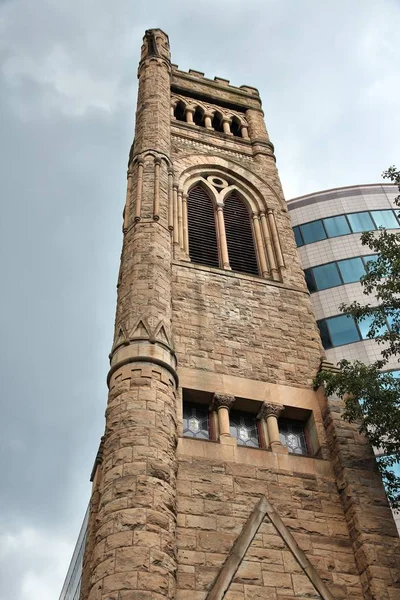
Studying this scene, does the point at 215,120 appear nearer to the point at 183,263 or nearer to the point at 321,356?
the point at 183,263

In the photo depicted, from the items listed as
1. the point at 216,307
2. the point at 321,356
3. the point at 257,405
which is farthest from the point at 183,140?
the point at 257,405

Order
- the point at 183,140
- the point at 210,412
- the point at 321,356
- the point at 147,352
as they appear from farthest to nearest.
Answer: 1. the point at 183,140
2. the point at 321,356
3. the point at 210,412
4. the point at 147,352

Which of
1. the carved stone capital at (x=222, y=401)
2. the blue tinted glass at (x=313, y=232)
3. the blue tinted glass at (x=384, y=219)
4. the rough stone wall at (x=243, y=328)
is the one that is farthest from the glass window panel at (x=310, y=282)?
the carved stone capital at (x=222, y=401)

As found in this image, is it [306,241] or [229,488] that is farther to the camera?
[306,241]

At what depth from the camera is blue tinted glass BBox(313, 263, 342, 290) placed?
100 feet

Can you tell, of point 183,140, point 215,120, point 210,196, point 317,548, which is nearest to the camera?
point 317,548

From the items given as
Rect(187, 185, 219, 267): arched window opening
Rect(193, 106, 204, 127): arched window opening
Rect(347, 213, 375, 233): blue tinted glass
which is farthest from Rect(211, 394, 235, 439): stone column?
Rect(347, 213, 375, 233): blue tinted glass

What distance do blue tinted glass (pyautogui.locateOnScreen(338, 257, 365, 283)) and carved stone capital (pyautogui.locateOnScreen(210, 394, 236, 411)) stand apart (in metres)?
18.4

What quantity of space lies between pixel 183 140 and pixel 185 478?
14.8 meters

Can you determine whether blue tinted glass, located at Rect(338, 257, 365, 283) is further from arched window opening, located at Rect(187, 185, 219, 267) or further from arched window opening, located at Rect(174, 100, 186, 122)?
arched window opening, located at Rect(187, 185, 219, 267)

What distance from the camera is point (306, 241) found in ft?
109

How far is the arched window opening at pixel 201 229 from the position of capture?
60.2ft

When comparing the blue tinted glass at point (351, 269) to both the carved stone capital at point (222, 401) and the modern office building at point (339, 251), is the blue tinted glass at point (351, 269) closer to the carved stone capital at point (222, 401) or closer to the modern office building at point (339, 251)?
the modern office building at point (339, 251)

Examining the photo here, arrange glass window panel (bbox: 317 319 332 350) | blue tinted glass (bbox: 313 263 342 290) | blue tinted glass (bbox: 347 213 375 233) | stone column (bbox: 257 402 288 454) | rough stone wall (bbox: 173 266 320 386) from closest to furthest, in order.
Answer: stone column (bbox: 257 402 288 454) < rough stone wall (bbox: 173 266 320 386) < glass window panel (bbox: 317 319 332 350) < blue tinted glass (bbox: 313 263 342 290) < blue tinted glass (bbox: 347 213 375 233)
